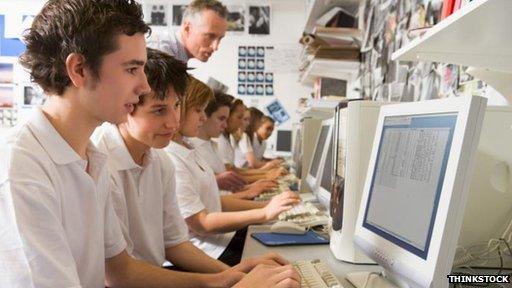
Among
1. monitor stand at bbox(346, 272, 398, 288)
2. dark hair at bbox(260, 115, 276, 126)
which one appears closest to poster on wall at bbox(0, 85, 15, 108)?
dark hair at bbox(260, 115, 276, 126)

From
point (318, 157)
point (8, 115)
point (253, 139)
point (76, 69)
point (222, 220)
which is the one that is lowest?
point (253, 139)

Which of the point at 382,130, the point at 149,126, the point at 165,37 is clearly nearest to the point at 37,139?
the point at 149,126

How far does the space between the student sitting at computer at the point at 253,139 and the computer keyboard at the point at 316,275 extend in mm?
3078

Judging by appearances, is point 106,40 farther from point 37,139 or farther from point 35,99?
point 35,99

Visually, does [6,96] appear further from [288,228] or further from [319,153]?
[288,228]

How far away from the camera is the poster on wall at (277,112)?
4594mm

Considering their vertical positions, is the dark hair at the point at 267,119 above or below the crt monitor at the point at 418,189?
below

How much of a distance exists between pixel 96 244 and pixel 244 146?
11.2ft

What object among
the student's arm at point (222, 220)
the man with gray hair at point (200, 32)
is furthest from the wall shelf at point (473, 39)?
the man with gray hair at point (200, 32)

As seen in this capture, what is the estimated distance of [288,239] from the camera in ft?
4.29

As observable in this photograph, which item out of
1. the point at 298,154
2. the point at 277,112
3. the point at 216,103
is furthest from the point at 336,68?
the point at 277,112

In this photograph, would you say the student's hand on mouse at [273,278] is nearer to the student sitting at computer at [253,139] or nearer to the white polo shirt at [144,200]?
the white polo shirt at [144,200]

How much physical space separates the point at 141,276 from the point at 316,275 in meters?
0.41

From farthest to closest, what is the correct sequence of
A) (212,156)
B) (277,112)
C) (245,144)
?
(277,112)
(245,144)
(212,156)
